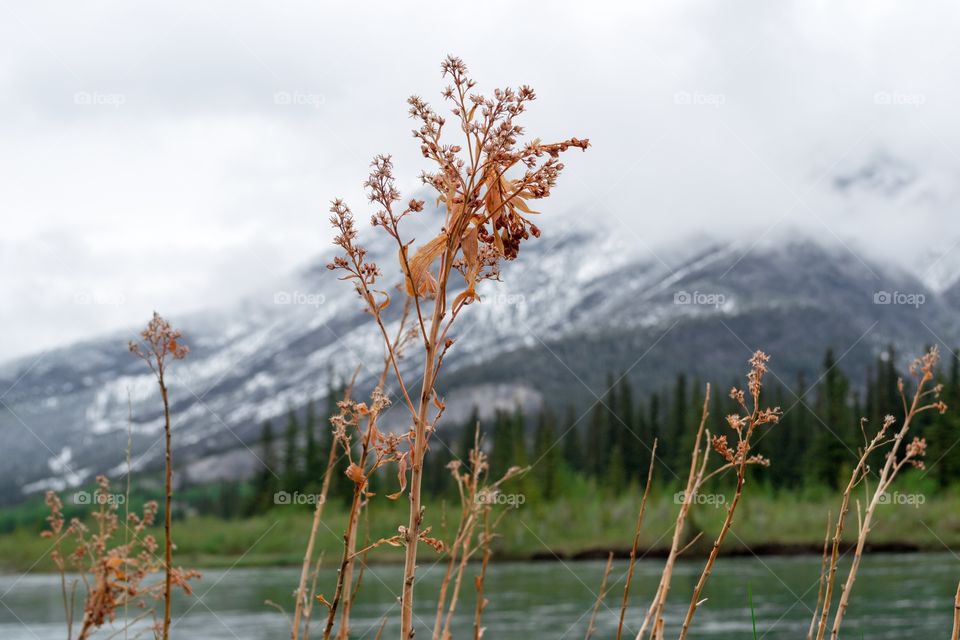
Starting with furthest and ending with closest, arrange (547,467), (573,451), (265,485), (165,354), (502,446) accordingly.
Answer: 1. (265,485)
2. (573,451)
3. (547,467)
4. (502,446)
5. (165,354)

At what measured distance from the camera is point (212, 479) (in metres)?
161

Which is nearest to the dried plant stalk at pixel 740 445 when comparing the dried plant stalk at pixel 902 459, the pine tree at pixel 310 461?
the dried plant stalk at pixel 902 459

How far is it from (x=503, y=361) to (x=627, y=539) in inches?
3983

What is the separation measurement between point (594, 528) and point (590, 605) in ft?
147

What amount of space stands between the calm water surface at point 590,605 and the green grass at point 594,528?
47.3ft

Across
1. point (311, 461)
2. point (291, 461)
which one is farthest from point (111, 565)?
point (291, 461)

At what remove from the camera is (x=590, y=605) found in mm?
36125

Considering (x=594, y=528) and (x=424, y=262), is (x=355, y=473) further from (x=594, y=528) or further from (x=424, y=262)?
(x=594, y=528)

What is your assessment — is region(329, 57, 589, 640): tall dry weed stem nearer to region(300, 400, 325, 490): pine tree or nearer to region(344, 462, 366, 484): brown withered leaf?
region(344, 462, 366, 484): brown withered leaf

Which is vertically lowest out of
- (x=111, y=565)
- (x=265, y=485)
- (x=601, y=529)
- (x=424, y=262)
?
(x=601, y=529)

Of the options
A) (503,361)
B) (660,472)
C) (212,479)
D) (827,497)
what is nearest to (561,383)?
(503,361)

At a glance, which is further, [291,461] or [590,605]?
[291,461]

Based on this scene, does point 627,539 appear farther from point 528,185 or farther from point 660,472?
point 528,185

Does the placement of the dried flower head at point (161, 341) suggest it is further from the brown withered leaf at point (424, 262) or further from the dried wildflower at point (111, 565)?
the brown withered leaf at point (424, 262)
